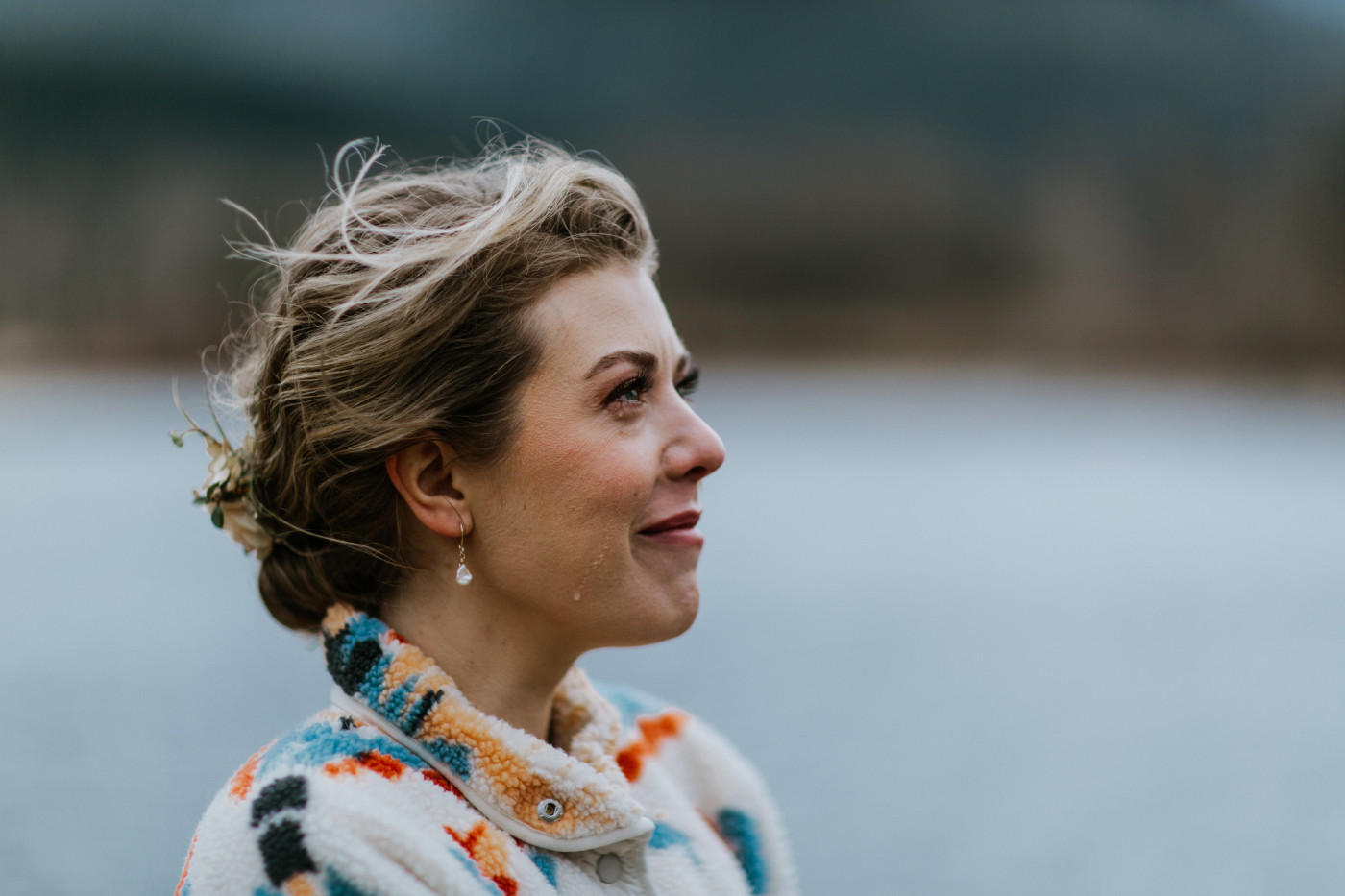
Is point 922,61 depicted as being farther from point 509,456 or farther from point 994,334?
point 509,456

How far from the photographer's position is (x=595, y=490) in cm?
138

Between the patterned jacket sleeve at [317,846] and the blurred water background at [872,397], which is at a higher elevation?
the blurred water background at [872,397]

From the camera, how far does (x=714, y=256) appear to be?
31.9 m

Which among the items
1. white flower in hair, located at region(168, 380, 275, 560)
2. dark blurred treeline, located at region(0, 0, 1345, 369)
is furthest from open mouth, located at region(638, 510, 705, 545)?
dark blurred treeline, located at region(0, 0, 1345, 369)

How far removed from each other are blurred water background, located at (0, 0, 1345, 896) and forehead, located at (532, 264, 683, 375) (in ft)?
4.15

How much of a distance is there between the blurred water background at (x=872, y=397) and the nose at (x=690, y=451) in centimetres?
138

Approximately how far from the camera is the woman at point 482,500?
1.30 m

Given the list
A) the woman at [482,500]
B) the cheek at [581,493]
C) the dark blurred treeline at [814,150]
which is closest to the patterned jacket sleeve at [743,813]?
the woman at [482,500]

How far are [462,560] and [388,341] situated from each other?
10.3 inches

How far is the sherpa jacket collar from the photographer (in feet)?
4.25

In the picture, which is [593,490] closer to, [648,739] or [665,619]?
[665,619]

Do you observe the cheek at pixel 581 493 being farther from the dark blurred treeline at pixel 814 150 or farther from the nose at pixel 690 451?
the dark blurred treeline at pixel 814 150

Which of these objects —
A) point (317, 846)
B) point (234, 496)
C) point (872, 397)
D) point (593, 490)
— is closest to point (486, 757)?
point (317, 846)

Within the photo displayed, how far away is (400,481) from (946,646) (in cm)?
555
